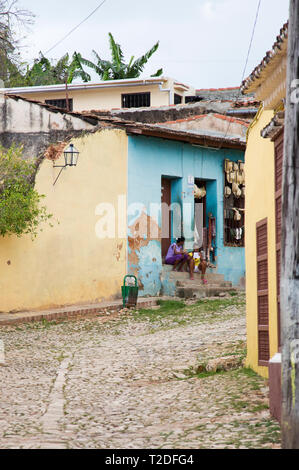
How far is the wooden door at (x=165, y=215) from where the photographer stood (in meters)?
18.6

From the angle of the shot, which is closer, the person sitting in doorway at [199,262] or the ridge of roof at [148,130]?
the ridge of roof at [148,130]

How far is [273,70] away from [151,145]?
35.7 ft

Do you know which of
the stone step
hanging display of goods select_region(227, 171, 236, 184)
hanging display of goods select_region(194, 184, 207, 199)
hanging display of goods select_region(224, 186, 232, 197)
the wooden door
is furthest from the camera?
hanging display of goods select_region(227, 171, 236, 184)

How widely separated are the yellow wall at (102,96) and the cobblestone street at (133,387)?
1306 cm

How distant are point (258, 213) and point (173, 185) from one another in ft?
33.7

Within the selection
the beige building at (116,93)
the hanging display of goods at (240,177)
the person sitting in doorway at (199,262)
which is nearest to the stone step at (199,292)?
the person sitting in doorway at (199,262)

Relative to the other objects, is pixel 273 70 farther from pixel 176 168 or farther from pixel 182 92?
pixel 182 92

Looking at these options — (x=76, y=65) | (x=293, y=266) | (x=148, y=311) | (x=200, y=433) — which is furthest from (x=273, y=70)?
(x=76, y=65)

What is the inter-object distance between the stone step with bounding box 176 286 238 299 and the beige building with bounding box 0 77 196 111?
389 inches

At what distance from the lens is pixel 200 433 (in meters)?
6.04

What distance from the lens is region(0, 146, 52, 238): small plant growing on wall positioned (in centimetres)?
1512

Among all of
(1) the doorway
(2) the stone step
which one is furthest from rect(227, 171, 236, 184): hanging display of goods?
(2) the stone step

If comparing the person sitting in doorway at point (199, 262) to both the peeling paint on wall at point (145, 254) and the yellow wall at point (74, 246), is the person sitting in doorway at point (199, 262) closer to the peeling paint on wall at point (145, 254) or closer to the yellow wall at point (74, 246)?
the peeling paint on wall at point (145, 254)

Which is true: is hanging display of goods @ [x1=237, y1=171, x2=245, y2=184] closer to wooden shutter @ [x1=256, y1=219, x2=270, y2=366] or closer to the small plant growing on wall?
the small plant growing on wall
